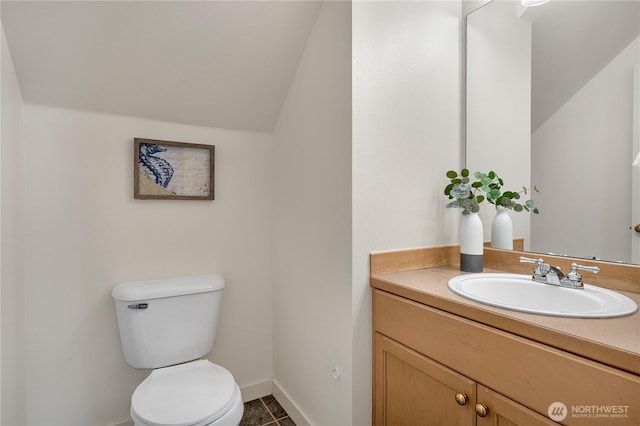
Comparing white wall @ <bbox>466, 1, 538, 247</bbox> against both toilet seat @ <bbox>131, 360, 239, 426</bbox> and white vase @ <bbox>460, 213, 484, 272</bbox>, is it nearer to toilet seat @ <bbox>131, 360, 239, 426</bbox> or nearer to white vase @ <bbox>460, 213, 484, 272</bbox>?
white vase @ <bbox>460, 213, 484, 272</bbox>

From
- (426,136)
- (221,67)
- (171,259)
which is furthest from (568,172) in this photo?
(171,259)

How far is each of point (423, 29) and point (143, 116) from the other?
1.38 m

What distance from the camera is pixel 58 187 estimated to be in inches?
57.3

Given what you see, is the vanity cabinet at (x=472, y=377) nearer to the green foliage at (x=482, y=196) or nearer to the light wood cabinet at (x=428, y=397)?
the light wood cabinet at (x=428, y=397)

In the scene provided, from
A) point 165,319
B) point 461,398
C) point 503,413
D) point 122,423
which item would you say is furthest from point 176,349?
point 503,413

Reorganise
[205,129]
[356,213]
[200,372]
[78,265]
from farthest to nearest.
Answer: [205,129]
[78,265]
[200,372]
[356,213]

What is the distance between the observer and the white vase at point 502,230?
4.73ft

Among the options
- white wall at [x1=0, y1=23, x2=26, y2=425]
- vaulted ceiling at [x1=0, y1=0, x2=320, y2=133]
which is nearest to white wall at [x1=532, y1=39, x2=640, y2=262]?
vaulted ceiling at [x1=0, y1=0, x2=320, y2=133]

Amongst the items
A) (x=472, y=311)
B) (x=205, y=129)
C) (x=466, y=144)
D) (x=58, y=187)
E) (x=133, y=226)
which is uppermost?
(x=205, y=129)

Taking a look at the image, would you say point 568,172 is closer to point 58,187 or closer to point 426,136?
point 426,136

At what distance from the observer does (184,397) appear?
1.20 m

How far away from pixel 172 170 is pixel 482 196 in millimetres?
1506

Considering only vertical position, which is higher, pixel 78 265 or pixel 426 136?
pixel 426 136

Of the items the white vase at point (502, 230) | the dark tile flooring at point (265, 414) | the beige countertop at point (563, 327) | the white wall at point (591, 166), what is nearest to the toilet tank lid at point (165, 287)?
the dark tile flooring at point (265, 414)
